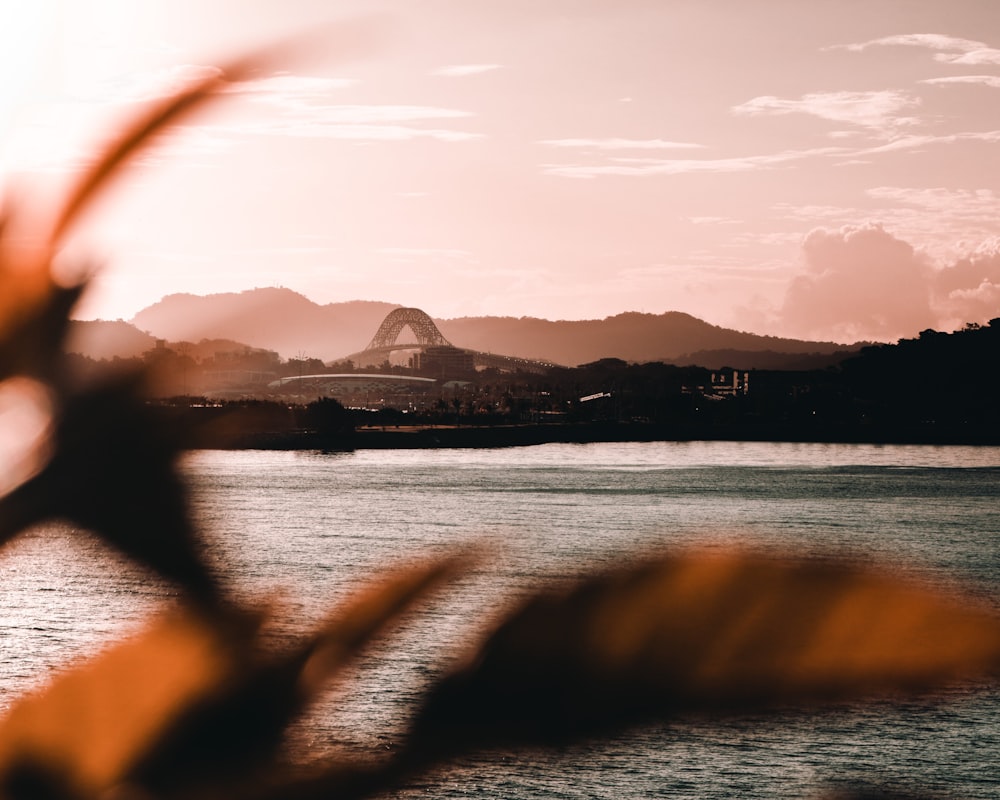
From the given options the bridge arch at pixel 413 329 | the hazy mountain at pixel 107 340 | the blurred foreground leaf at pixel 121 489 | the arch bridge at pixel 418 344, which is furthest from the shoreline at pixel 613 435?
the blurred foreground leaf at pixel 121 489

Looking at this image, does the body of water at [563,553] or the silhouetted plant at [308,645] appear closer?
the silhouetted plant at [308,645]

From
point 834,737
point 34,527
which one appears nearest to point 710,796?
point 834,737

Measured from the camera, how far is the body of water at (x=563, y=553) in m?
0.76

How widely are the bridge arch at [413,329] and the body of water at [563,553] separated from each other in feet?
134

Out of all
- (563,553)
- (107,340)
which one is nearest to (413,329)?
(563,553)

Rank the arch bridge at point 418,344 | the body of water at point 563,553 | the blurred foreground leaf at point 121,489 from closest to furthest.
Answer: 1. the blurred foreground leaf at point 121,489
2. the body of water at point 563,553
3. the arch bridge at point 418,344

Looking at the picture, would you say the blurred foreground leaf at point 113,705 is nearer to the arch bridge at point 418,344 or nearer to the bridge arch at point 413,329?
the arch bridge at point 418,344

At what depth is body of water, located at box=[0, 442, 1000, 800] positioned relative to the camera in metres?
0.76

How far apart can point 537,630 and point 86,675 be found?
232mm

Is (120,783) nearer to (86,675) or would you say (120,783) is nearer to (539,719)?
(86,675)

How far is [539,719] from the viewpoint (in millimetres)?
558

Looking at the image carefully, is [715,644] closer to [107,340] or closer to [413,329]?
[107,340]

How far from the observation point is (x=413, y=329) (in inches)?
7013

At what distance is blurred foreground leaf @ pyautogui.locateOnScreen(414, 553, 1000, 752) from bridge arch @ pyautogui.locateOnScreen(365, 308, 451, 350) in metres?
167
